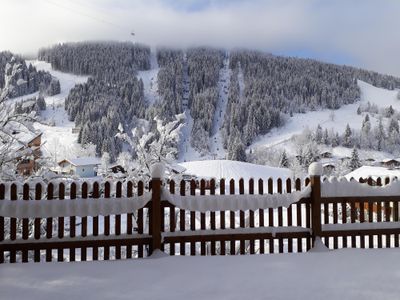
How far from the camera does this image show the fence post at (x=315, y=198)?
5586 millimetres

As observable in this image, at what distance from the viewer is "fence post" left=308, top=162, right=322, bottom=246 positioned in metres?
5.59

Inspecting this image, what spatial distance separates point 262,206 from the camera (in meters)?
5.48

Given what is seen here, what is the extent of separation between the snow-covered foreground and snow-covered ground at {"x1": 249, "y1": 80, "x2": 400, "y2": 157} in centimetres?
11506

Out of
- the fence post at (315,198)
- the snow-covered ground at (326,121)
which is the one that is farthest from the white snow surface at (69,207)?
the snow-covered ground at (326,121)

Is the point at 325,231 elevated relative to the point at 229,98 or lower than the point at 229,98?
lower

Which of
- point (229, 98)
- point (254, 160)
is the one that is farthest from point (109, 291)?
point (229, 98)

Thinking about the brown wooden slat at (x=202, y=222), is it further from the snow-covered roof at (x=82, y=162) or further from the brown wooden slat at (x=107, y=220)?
the snow-covered roof at (x=82, y=162)

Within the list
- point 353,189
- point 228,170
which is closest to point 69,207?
point 353,189

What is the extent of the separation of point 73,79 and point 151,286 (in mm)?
205644

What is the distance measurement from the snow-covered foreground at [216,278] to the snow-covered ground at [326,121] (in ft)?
378

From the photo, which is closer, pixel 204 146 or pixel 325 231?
pixel 325 231

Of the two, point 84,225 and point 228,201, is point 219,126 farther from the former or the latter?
point 84,225

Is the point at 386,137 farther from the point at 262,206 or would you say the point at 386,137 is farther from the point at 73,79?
the point at 73,79

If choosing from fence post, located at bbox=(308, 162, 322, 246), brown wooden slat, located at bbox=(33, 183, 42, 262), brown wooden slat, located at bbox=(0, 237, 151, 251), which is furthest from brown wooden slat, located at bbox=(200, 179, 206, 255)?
brown wooden slat, located at bbox=(33, 183, 42, 262)
